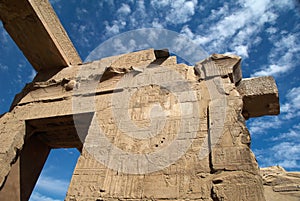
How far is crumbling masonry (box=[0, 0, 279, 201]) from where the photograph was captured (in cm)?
321

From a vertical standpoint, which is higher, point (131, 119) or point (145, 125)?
point (131, 119)

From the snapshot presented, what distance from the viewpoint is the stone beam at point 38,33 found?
17.0 ft

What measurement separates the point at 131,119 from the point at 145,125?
308 mm

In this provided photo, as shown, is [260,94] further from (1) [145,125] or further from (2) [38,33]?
A: (2) [38,33]

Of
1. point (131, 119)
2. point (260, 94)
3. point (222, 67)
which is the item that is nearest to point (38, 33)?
point (131, 119)

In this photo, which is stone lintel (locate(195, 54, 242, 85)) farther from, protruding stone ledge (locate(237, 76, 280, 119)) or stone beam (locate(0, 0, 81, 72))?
stone beam (locate(0, 0, 81, 72))

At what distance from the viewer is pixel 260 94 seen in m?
4.21

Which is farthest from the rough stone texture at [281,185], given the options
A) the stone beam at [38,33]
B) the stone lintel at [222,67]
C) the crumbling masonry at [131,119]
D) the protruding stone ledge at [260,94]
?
the stone beam at [38,33]

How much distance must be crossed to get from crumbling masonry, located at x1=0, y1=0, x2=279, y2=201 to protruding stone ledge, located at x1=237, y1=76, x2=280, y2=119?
16 mm

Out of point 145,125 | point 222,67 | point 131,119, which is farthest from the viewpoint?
point 222,67

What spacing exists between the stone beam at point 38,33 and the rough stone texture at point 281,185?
5.94m

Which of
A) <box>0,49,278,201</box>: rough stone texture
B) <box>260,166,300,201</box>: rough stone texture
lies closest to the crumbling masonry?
<box>0,49,278,201</box>: rough stone texture

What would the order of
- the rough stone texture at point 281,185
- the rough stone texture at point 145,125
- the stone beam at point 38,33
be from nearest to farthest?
the rough stone texture at point 145,125 → the stone beam at point 38,33 → the rough stone texture at point 281,185

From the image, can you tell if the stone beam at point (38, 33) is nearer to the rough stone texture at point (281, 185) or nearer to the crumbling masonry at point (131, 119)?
the crumbling masonry at point (131, 119)
